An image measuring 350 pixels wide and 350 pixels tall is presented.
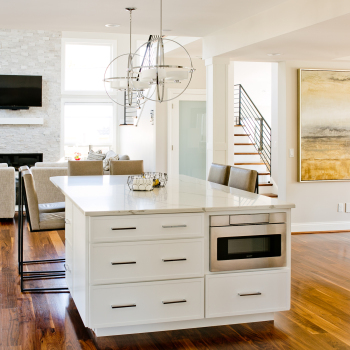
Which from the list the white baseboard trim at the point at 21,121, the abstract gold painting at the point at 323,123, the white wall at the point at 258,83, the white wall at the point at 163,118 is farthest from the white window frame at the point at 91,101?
the abstract gold painting at the point at 323,123

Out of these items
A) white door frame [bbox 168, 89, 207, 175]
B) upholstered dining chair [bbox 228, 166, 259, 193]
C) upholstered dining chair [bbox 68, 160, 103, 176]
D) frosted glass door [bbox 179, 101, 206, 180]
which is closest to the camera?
upholstered dining chair [bbox 228, 166, 259, 193]

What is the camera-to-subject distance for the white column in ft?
20.0

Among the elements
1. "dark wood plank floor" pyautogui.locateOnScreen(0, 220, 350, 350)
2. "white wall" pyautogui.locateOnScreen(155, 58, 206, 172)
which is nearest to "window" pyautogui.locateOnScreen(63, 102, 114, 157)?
"white wall" pyautogui.locateOnScreen(155, 58, 206, 172)

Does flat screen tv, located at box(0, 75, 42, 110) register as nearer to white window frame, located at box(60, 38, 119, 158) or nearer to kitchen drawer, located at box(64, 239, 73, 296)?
white window frame, located at box(60, 38, 119, 158)

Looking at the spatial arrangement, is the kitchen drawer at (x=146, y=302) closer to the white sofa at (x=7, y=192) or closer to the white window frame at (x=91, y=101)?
the white sofa at (x=7, y=192)

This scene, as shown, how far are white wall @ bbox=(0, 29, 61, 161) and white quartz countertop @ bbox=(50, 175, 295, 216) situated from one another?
792 cm

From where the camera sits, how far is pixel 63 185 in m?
3.93

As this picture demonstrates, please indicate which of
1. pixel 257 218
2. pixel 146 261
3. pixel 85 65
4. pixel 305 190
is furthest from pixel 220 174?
pixel 85 65

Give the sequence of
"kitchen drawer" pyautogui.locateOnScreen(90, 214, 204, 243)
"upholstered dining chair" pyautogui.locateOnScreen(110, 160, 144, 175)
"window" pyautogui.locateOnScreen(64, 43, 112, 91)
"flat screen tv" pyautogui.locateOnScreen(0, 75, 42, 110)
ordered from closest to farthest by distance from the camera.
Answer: "kitchen drawer" pyautogui.locateOnScreen(90, 214, 204, 243) < "upholstered dining chair" pyautogui.locateOnScreen(110, 160, 144, 175) < "flat screen tv" pyautogui.locateOnScreen(0, 75, 42, 110) < "window" pyautogui.locateOnScreen(64, 43, 112, 91)

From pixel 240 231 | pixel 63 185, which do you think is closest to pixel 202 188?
pixel 240 231

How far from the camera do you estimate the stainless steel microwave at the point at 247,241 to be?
282 centimetres

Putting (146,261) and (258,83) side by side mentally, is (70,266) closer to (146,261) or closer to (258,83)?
(146,261)

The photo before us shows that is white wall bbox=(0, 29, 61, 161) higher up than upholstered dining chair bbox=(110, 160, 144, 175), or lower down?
higher up

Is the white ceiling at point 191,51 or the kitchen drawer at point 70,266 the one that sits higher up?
the white ceiling at point 191,51
